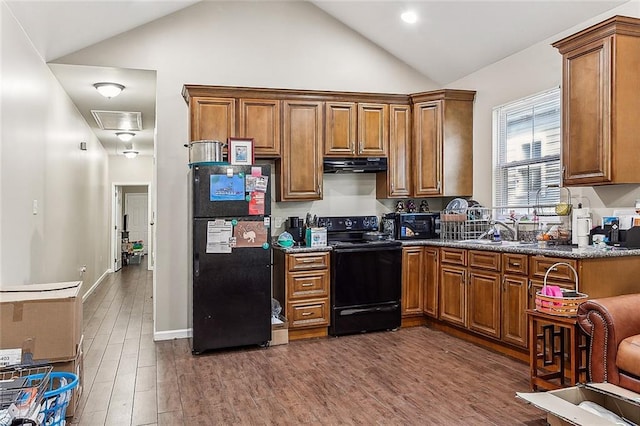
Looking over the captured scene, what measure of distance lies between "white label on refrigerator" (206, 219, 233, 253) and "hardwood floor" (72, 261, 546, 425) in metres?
0.94

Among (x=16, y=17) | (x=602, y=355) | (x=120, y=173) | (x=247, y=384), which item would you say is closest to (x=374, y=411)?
(x=247, y=384)

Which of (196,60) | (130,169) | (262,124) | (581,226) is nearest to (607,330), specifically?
(581,226)

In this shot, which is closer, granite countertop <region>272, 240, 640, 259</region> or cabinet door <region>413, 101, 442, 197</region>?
granite countertop <region>272, 240, 640, 259</region>

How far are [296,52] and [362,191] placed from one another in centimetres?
171

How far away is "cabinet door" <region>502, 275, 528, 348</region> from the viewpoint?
12.1 ft

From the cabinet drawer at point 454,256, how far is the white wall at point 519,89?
0.84 metres

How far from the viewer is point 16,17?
3246 millimetres

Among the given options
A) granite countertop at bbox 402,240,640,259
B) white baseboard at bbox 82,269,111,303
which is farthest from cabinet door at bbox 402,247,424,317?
white baseboard at bbox 82,269,111,303

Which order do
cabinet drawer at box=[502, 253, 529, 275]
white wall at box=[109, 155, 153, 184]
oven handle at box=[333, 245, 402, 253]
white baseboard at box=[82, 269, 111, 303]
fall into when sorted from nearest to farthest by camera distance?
1. cabinet drawer at box=[502, 253, 529, 275]
2. oven handle at box=[333, 245, 402, 253]
3. white baseboard at box=[82, 269, 111, 303]
4. white wall at box=[109, 155, 153, 184]

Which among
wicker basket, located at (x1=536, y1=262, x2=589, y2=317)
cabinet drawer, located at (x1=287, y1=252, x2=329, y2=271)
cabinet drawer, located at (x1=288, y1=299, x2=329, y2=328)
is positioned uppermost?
cabinet drawer, located at (x1=287, y1=252, x2=329, y2=271)

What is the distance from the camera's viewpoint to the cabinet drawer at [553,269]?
10.6 feet

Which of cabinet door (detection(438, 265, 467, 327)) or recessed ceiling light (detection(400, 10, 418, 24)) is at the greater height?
recessed ceiling light (detection(400, 10, 418, 24))

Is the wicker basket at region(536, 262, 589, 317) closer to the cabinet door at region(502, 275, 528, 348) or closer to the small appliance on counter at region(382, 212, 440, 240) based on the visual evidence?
the cabinet door at region(502, 275, 528, 348)

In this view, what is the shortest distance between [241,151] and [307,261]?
1.22 metres
